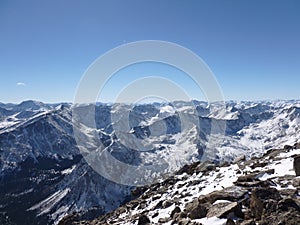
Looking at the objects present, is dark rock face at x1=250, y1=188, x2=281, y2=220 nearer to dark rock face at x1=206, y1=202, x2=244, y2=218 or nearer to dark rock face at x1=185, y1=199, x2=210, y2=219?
dark rock face at x1=206, y1=202, x2=244, y2=218

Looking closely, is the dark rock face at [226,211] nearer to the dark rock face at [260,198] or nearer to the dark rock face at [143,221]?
the dark rock face at [260,198]

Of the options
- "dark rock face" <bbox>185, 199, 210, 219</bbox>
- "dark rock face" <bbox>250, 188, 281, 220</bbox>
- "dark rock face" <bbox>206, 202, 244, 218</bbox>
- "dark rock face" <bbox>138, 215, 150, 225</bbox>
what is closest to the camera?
"dark rock face" <bbox>250, 188, 281, 220</bbox>

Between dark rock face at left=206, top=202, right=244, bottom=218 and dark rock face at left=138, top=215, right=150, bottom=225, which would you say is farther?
dark rock face at left=138, top=215, right=150, bottom=225

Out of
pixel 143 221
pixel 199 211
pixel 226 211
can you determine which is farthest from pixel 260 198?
pixel 143 221

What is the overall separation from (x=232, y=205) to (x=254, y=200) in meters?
1.57

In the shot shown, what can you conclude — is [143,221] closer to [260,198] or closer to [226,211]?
[226,211]

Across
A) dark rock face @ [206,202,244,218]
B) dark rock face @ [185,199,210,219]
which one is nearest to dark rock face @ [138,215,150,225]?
dark rock face @ [185,199,210,219]

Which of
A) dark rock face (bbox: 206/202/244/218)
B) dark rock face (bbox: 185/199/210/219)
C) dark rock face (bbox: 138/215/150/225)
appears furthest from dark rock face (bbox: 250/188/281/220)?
dark rock face (bbox: 138/215/150/225)

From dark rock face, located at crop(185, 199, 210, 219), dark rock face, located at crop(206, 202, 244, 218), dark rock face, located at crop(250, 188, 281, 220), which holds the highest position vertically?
dark rock face, located at crop(250, 188, 281, 220)

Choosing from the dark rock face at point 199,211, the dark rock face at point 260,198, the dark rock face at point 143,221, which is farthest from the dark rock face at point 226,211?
the dark rock face at point 143,221

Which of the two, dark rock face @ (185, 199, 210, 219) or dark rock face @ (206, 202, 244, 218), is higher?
dark rock face @ (206, 202, 244, 218)

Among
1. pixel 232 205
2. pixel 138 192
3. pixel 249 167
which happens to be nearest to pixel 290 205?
pixel 232 205

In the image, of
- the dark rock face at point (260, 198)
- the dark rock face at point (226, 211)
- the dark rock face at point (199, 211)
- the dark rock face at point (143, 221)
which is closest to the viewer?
the dark rock face at point (260, 198)

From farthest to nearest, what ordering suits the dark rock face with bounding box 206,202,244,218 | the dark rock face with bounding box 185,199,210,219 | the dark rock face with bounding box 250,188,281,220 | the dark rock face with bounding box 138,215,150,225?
the dark rock face with bounding box 138,215,150,225 < the dark rock face with bounding box 185,199,210,219 < the dark rock face with bounding box 206,202,244,218 < the dark rock face with bounding box 250,188,281,220
